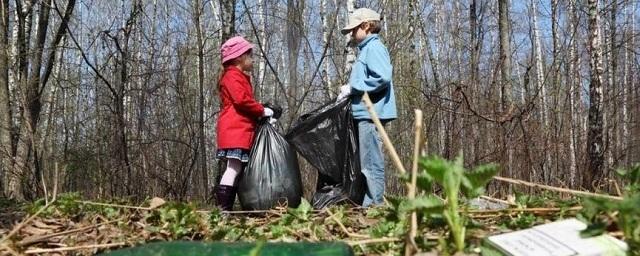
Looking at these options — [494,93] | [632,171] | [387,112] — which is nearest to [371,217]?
[632,171]

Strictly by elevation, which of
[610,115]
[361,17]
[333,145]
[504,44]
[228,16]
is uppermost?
[228,16]

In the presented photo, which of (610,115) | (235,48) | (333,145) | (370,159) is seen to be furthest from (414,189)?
(610,115)

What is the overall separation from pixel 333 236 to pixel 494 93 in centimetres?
539

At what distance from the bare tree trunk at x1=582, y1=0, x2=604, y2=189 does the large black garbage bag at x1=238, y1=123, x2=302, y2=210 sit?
121 inches

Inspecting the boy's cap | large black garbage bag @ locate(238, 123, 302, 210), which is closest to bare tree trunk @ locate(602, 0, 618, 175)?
the boy's cap

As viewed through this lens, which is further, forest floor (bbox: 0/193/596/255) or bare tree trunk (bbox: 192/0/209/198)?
bare tree trunk (bbox: 192/0/209/198)

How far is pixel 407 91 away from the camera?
31.3ft

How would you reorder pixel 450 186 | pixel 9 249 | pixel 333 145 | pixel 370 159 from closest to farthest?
pixel 450 186, pixel 9 249, pixel 370 159, pixel 333 145

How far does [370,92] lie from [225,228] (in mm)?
2362

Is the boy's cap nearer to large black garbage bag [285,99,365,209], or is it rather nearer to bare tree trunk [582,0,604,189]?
large black garbage bag [285,99,365,209]

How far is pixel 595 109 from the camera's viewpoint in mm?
7008

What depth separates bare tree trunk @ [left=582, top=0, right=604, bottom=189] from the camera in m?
6.31

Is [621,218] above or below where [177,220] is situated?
above

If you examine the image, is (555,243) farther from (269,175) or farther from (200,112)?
(200,112)
